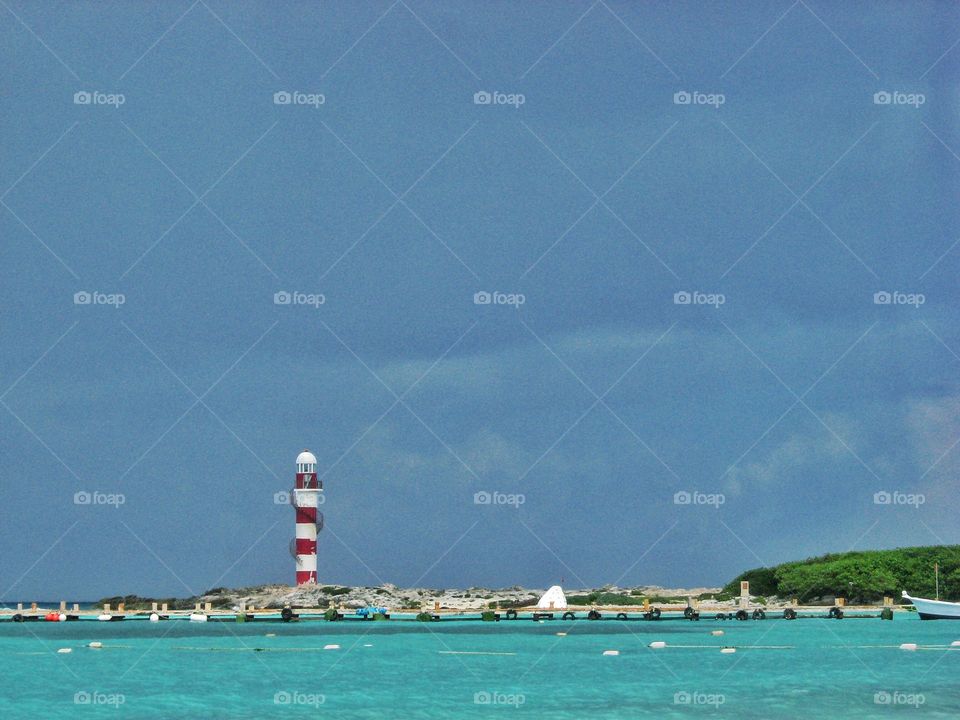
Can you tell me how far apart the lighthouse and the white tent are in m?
33.9

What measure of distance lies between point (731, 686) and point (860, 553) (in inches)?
4591

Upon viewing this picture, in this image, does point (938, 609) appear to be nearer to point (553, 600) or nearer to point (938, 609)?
point (938, 609)

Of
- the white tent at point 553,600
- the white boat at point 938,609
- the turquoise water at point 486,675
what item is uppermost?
the white tent at point 553,600

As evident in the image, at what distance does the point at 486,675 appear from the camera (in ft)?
206

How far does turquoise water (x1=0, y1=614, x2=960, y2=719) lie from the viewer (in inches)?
1913

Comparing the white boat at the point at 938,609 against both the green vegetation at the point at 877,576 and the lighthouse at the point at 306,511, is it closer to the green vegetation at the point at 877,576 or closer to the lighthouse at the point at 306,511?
the green vegetation at the point at 877,576

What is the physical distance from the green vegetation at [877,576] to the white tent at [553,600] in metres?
28.2

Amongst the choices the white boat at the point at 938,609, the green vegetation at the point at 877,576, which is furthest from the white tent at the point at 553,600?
the white boat at the point at 938,609

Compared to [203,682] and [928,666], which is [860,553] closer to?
[928,666]

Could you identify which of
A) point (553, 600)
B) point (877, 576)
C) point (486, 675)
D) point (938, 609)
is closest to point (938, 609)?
point (938, 609)

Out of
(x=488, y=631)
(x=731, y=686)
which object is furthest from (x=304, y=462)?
(x=731, y=686)

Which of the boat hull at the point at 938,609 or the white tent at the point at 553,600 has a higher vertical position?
the white tent at the point at 553,600

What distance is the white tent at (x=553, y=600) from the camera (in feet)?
503

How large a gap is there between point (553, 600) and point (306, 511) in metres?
38.9
